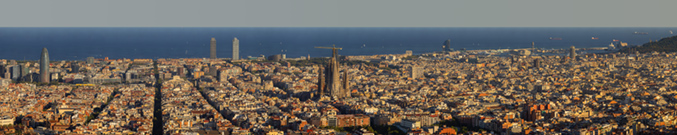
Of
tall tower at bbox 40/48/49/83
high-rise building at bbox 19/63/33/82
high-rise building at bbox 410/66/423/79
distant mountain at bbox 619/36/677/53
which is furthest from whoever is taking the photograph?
distant mountain at bbox 619/36/677/53

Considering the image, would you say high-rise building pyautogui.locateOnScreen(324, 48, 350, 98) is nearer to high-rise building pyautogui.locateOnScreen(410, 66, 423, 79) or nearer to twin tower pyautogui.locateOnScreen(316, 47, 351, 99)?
twin tower pyautogui.locateOnScreen(316, 47, 351, 99)

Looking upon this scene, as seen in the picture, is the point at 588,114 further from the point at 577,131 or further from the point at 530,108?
the point at 577,131

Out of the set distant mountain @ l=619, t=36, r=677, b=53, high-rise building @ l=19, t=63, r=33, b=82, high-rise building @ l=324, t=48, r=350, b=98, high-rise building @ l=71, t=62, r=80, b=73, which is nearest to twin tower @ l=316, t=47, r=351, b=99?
high-rise building @ l=324, t=48, r=350, b=98

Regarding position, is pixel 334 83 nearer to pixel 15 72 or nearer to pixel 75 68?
pixel 15 72

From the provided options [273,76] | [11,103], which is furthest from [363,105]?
[273,76]

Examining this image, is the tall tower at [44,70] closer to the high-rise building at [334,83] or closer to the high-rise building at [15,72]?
the high-rise building at [15,72]

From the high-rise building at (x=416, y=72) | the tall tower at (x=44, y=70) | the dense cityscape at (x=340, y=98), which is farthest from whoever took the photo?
the high-rise building at (x=416, y=72)

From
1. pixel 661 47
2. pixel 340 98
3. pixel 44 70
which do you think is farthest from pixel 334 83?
pixel 661 47

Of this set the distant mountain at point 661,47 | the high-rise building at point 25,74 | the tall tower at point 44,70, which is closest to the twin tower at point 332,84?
the tall tower at point 44,70
